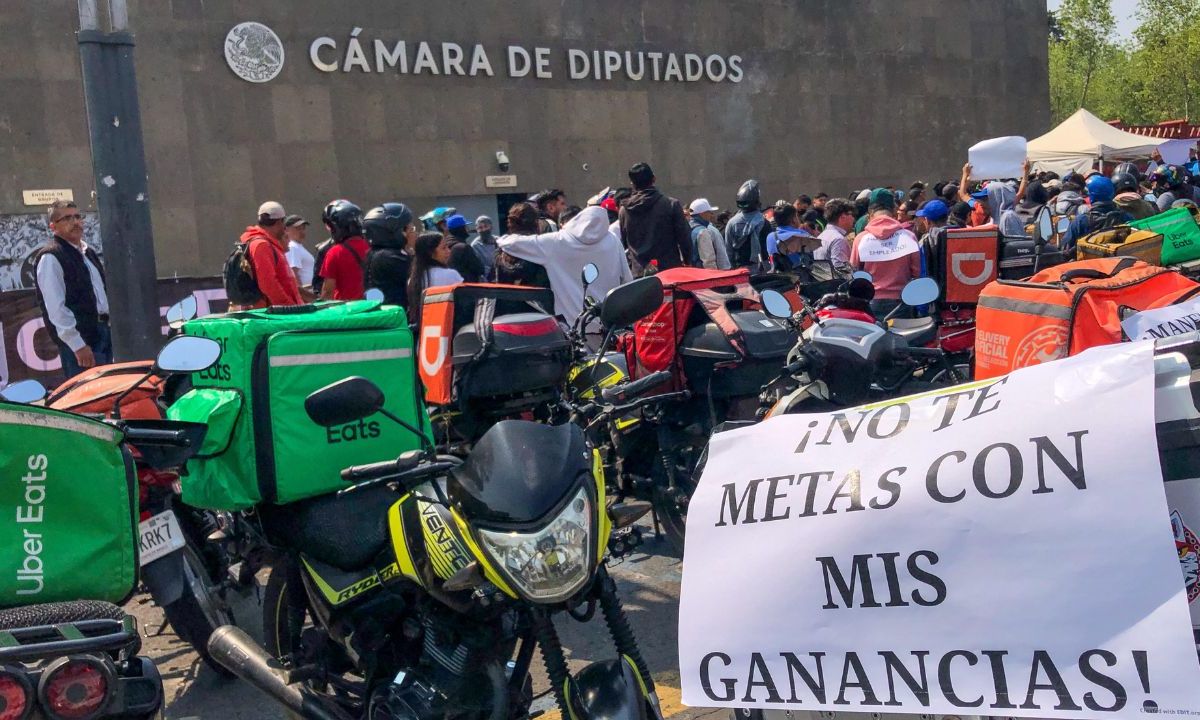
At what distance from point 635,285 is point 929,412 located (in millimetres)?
1675

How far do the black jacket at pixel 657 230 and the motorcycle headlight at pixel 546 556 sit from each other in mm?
6262

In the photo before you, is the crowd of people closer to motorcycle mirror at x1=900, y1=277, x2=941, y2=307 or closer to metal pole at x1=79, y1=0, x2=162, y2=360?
metal pole at x1=79, y1=0, x2=162, y2=360

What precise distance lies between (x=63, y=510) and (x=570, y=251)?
5077 millimetres

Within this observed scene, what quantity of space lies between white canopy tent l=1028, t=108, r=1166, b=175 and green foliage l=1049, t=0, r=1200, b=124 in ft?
78.0

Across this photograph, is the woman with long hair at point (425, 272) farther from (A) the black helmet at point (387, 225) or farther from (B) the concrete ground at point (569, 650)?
(B) the concrete ground at point (569, 650)

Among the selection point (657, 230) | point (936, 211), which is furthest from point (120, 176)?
point (936, 211)

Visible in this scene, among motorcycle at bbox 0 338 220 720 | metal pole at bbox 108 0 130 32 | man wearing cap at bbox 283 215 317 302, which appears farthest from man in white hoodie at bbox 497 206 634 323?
motorcycle at bbox 0 338 220 720

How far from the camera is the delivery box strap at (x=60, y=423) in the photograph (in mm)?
2758

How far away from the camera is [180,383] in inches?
167

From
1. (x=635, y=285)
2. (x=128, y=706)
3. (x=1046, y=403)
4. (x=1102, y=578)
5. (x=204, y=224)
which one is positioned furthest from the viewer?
(x=204, y=224)

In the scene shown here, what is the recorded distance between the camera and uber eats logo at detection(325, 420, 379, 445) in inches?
146

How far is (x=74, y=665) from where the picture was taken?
240 cm

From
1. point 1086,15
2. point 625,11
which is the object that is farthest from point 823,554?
point 1086,15

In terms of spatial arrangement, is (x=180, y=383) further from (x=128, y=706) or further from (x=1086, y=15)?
(x=1086, y=15)
